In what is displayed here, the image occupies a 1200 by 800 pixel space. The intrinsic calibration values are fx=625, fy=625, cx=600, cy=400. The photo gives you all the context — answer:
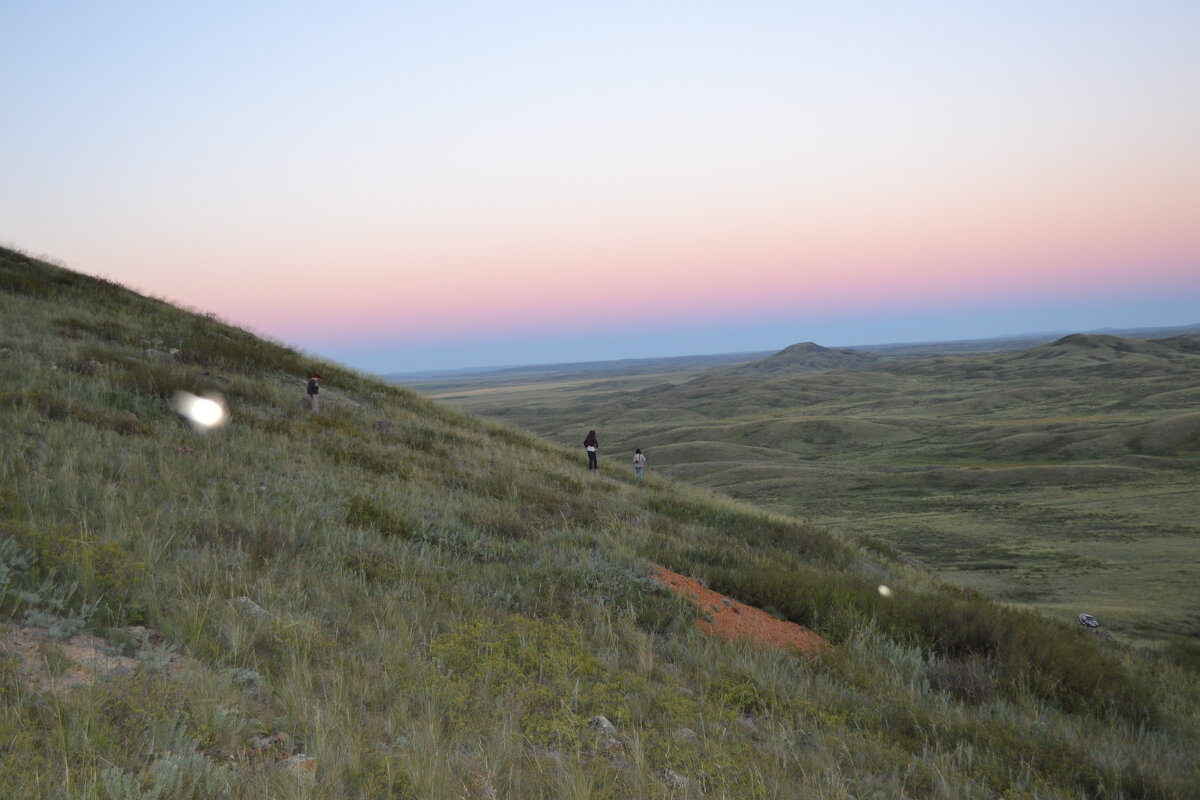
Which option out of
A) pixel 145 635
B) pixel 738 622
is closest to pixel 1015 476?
pixel 738 622

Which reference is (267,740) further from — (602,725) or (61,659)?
(602,725)

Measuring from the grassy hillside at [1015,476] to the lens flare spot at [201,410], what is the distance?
17784 millimetres

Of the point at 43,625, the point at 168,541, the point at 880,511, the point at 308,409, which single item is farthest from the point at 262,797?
the point at 880,511

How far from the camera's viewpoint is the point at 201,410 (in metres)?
12.3

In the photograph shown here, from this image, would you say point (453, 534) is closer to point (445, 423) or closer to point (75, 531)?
point (75, 531)

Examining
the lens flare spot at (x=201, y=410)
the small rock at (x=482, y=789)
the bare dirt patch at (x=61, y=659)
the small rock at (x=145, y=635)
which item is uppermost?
the lens flare spot at (x=201, y=410)

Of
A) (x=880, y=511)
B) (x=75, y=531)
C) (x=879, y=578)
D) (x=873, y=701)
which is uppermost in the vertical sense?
(x=75, y=531)

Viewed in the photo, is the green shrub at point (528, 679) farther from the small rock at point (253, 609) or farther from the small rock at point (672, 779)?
the small rock at point (253, 609)

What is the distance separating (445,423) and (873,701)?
19.5 m

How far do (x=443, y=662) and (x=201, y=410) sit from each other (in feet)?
34.4

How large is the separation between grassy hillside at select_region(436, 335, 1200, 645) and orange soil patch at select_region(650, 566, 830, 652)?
9713 millimetres

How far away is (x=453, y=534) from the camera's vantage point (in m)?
8.19

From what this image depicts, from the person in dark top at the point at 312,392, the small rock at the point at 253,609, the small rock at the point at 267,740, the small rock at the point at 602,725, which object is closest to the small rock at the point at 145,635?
the small rock at the point at 253,609

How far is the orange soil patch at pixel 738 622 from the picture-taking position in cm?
659
